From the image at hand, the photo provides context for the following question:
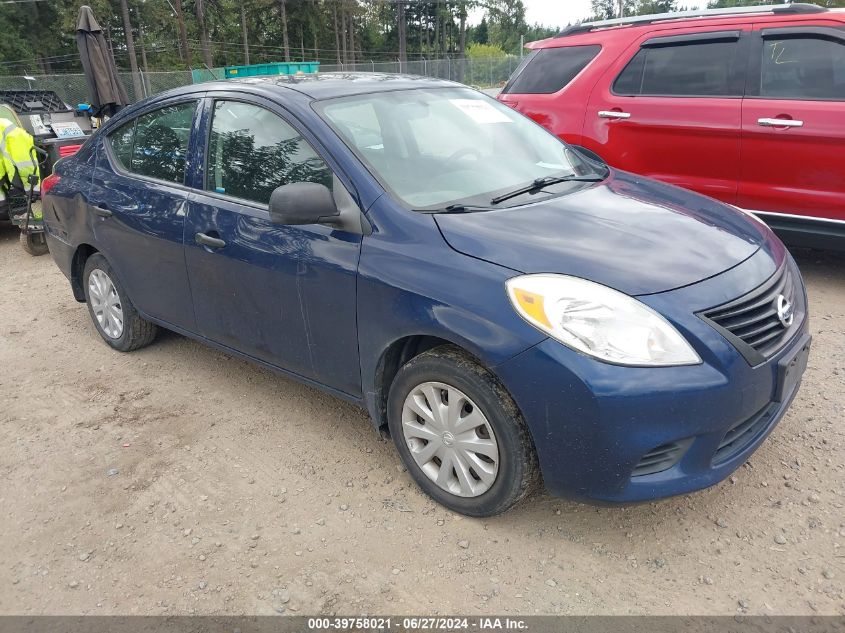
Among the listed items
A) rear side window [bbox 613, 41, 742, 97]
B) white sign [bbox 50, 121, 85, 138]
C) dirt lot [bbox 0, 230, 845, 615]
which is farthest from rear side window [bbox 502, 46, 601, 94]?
white sign [bbox 50, 121, 85, 138]

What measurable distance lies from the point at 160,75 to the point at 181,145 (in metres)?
25.1

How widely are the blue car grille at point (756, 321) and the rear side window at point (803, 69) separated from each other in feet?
9.15

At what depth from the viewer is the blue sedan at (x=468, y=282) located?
222 centimetres

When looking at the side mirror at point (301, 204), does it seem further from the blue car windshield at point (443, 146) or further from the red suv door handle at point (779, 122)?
the red suv door handle at point (779, 122)

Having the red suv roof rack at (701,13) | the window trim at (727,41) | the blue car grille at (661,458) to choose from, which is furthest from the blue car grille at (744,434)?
the red suv roof rack at (701,13)

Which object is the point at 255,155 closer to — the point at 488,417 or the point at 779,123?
the point at 488,417

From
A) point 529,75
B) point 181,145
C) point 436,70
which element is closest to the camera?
point 181,145

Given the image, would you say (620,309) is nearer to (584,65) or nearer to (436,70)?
(584,65)

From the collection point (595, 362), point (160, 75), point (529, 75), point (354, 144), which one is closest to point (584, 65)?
point (529, 75)

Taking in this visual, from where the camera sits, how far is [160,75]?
2556cm

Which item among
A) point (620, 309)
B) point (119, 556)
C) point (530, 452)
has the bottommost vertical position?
point (119, 556)

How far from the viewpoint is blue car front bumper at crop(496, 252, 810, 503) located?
7.08 feet

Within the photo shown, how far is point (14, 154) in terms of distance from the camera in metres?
7.32

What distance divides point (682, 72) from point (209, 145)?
3.73m
